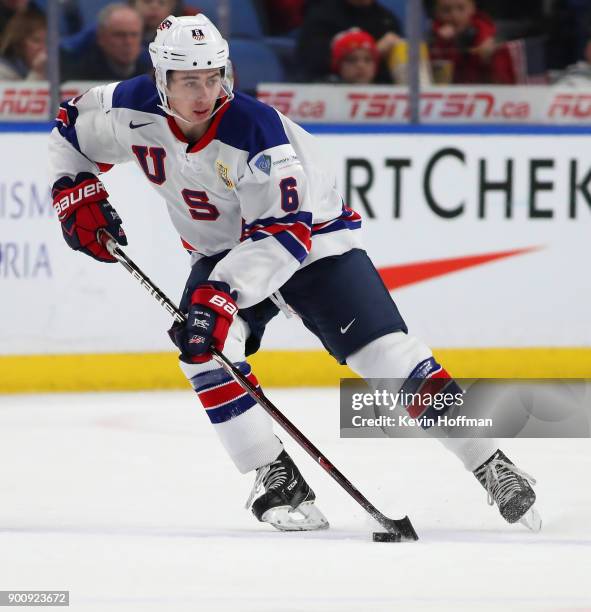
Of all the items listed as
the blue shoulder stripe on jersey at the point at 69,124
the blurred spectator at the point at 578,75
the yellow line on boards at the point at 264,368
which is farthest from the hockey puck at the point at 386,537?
the blurred spectator at the point at 578,75

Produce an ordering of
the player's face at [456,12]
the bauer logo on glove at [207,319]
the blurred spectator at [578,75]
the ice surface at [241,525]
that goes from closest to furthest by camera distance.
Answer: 1. the ice surface at [241,525]
2. the bauer logo on glove at [207,319]
3. the player's face at [456,12]
4. the blurred spectator at [578,75]

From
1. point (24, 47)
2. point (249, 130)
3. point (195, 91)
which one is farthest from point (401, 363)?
point (24, 47)

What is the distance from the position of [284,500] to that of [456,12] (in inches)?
95.2

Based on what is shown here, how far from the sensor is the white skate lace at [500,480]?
319 cm

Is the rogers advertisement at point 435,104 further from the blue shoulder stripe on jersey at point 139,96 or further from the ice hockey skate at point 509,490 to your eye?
the ice hockey skate at point 509,490

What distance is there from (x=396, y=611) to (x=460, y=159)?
9.51 feet

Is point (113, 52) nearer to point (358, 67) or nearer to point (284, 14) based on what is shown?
point (284, 14)

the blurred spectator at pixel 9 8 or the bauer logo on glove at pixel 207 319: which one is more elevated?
the blurred spectator at pixel 9 8

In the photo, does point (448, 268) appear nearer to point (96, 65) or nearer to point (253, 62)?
point (253, 62)

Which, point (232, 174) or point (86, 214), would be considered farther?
point (86, 214)

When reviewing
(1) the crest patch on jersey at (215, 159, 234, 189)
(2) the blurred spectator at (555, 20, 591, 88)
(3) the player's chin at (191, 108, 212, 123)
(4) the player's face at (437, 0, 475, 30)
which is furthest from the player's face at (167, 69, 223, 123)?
(2) the blurred spectator at (555, 20, 591, 88)

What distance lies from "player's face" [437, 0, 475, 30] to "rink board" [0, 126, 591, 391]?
371 millimetres

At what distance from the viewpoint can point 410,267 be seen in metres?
5.12

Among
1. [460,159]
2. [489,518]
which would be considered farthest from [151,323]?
[489,518]
